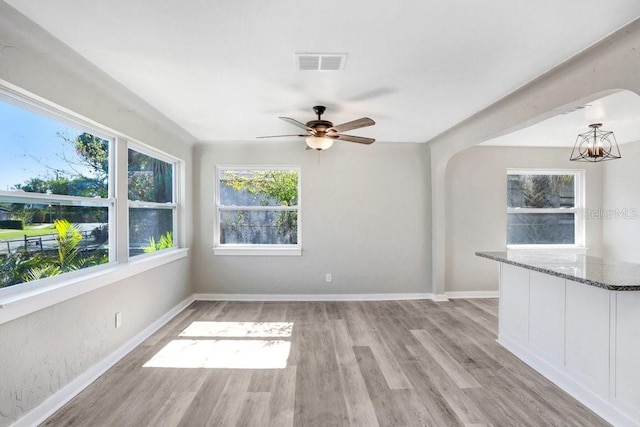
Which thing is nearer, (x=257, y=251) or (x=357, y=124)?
(x=357, y=124)

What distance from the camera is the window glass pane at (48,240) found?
191 centimetres

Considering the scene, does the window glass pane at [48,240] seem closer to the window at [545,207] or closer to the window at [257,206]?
the window at [257,206]

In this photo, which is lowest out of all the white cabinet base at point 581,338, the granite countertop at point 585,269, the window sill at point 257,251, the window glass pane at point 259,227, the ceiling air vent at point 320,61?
the white cabinet base at point 581,338

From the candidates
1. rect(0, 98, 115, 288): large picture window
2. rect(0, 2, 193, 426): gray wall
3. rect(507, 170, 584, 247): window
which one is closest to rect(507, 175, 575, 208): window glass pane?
rect(507, 170, 584, 247): window

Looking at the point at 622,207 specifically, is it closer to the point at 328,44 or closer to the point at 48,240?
the point at 328,44

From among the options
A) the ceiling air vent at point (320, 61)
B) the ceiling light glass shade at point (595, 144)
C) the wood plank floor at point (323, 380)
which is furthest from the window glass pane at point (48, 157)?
the ceiling light glass shade at point (595, 144)

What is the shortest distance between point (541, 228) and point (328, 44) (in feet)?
16.1

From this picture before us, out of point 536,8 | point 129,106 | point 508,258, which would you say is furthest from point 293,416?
point 129,106

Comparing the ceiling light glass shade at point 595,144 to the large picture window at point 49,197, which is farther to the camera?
the ceiling light glass shade at point 595,144

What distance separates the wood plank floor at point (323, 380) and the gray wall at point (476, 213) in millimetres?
1138

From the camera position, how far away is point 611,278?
75.9 inches

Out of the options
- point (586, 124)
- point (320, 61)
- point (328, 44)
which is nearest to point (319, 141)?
point (320, 61)

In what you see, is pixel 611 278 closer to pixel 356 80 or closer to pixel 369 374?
pixel 369 374

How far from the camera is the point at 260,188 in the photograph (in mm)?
4711
